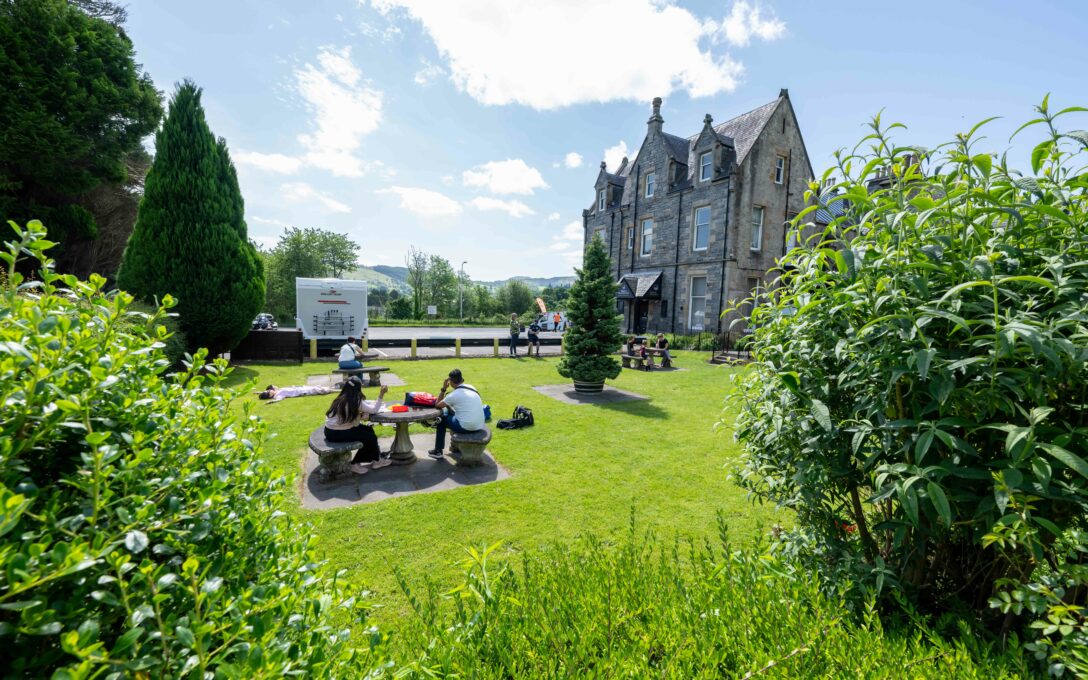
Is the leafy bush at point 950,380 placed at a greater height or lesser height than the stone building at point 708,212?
lesser

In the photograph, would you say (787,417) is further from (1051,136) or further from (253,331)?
(253,331)

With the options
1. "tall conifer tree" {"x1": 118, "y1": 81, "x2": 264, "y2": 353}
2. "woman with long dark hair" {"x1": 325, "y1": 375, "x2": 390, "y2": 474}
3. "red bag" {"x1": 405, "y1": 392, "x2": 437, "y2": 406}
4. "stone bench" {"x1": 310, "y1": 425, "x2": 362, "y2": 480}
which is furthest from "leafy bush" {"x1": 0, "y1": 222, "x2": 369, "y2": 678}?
"tall conifer tree" {"x1": 118, "y1": 81, "x2": 264, "y2": 353}

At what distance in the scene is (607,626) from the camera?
190 centimetres

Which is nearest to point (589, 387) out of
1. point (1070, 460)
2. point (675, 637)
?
point (675, 637)

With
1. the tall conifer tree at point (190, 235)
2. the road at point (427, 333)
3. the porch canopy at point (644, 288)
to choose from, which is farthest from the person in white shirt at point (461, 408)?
the road at point (427, 333)

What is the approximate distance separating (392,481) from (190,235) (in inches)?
501

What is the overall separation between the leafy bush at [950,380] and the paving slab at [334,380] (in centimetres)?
1216

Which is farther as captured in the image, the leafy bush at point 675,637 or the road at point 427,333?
the road at point 427,333

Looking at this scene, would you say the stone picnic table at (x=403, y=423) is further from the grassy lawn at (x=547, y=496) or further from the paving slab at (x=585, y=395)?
the paving slab at (x=585, y=395)

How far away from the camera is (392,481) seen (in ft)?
20.3

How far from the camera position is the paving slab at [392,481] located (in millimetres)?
5570

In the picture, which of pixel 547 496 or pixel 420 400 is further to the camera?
pixel 420 400

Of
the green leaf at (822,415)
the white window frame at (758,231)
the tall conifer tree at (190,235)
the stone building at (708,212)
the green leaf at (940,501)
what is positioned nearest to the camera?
→ the green leaf at (940,501)

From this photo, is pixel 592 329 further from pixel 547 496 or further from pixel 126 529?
pixel 126 529
